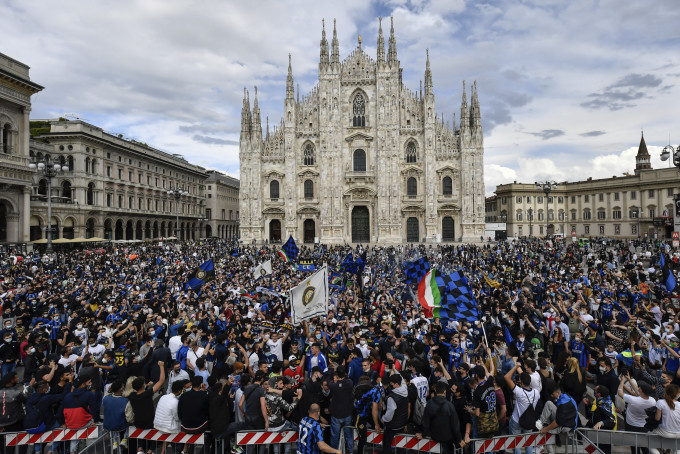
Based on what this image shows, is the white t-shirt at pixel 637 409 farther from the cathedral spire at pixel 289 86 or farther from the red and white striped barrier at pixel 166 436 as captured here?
the cathedral spire at pixel 289 86

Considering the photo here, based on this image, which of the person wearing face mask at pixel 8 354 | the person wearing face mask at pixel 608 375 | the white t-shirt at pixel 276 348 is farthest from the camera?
the person wearing face mask at pixel 8 354

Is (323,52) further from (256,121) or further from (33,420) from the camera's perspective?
(33,420)

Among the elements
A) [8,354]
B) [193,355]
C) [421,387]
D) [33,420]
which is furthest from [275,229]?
[421,387]

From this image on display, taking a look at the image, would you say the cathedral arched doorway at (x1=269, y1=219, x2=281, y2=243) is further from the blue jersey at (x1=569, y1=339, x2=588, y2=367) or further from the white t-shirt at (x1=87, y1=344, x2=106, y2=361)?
the blue jersey at (x1=569, y1=339, x2=588, y2=367)

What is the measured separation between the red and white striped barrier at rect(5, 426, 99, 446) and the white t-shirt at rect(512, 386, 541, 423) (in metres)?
6.34

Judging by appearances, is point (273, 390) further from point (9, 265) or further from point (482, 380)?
point (9, 265)

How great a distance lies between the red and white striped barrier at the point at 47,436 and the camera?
18.9 feet

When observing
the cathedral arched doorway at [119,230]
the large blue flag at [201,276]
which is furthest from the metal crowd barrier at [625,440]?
the cathedral arched doorway at [119,230]

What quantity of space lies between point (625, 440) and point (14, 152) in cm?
4350

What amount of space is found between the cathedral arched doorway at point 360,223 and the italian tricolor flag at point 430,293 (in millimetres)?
38480

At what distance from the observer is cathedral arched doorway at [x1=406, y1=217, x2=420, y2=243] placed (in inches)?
1905

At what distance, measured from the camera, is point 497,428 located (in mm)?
5770

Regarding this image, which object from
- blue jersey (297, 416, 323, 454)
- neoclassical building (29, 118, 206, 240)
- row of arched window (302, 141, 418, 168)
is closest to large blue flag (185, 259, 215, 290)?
blue jersey (297, 416, 323, 454)

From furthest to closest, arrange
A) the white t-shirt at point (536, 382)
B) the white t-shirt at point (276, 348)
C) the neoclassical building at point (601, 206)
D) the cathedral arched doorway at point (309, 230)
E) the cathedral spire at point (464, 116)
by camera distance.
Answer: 1. the neoclassical building at point (601, 206)
2. the cathedral arched doorway at point (309, 230)
3. the cathedral spire at point (464, 116)
4. the white t-shirt at point (276, 348)
5. the white t-shirt at point (536, 382)
